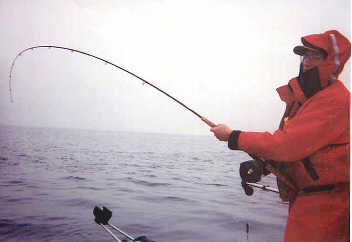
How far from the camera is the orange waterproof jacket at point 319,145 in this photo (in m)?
1.53

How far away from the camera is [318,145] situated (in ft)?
5.02

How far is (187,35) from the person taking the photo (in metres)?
6.94

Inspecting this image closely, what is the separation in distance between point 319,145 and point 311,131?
0.10 meters

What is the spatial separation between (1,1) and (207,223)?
557 cm

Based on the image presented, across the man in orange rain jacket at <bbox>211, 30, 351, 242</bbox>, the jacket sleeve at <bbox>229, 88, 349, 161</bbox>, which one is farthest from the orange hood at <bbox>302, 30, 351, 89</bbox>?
the jacket sleeve at <bbox>229, 88, 349, 161</bbox>

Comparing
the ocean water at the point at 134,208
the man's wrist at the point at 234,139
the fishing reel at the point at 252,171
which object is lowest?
the ocean water at the point at 134,208

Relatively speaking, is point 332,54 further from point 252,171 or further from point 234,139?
point 252,171

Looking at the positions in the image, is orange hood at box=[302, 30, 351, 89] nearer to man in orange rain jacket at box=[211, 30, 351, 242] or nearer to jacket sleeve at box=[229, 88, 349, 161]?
man in orange rain jacket at box=[211, 30, 351, 242]

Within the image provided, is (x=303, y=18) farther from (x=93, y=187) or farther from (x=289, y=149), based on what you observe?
(x=93, y=187)

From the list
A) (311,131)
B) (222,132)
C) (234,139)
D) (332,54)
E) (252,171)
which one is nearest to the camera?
(311,131)

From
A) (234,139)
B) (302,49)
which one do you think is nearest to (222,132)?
(234,139)

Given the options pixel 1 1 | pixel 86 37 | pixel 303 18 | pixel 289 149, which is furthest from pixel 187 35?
pixel 289 149

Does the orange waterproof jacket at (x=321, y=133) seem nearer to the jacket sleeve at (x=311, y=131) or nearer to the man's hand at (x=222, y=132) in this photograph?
the jacket sleeve at (x=311, y=131)

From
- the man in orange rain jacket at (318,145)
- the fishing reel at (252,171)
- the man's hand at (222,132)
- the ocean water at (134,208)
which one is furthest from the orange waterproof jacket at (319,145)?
the ocean water at (134,208)
